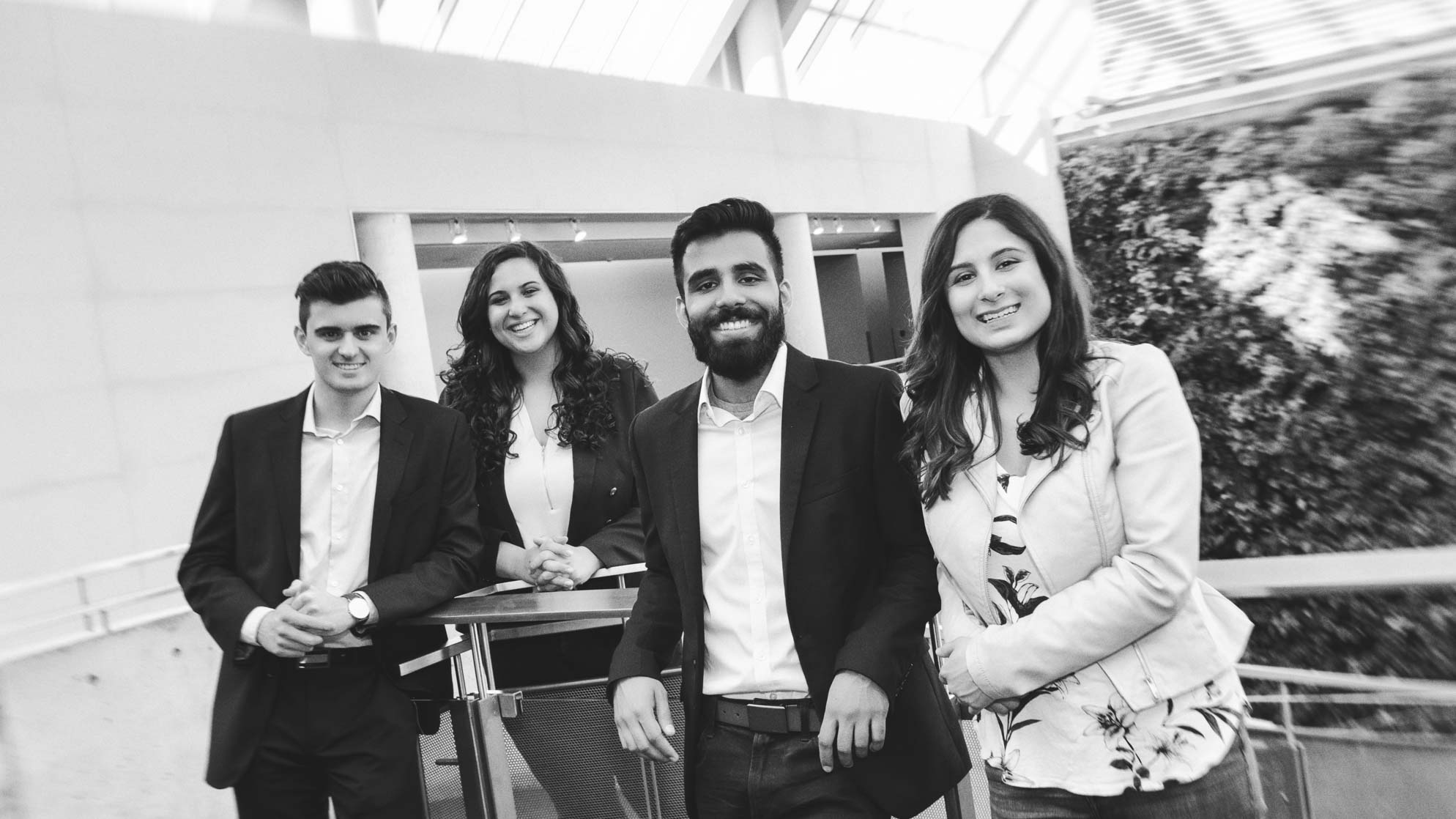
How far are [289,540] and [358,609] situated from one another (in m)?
0.32

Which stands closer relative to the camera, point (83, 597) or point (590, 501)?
point (590, 501)

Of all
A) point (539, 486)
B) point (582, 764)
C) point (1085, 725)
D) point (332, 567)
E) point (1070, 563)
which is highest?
point (539, 486)

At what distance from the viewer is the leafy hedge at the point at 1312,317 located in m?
3.75

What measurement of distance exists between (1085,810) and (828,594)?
57 centimetres

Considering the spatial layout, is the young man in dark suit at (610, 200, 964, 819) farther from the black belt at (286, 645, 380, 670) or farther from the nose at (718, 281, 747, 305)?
the black belt at (286, 645, 380, 670)

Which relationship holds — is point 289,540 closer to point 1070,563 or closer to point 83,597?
point 1070,563

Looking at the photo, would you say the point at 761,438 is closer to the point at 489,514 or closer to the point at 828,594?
the point at 828,594

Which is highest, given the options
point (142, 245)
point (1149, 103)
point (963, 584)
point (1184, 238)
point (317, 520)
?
point (142, 245)

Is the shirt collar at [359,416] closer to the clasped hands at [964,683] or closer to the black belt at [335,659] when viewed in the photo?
the black belt at [335,659]

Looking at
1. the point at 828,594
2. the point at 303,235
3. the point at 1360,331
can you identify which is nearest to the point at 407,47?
the point at 303,235

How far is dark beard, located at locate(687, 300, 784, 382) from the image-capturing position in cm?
217

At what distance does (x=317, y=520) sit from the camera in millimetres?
2834

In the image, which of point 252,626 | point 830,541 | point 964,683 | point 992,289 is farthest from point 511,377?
point 964,683

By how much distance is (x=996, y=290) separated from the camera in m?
1.95
